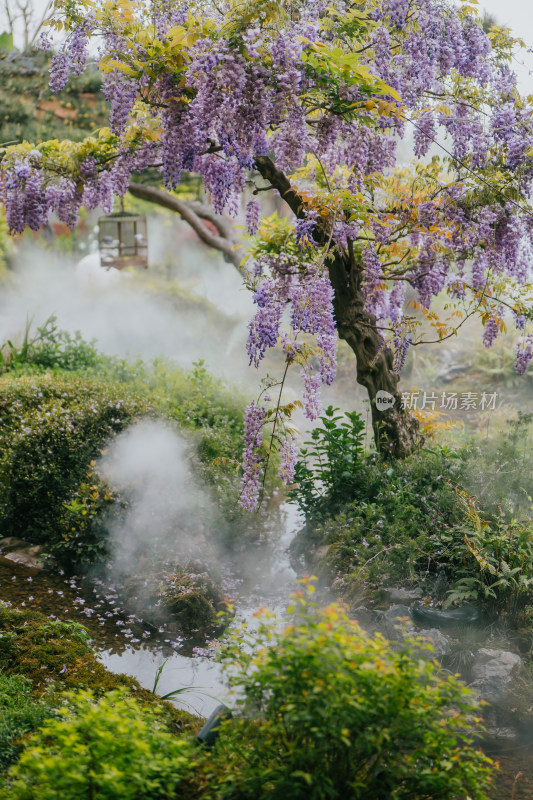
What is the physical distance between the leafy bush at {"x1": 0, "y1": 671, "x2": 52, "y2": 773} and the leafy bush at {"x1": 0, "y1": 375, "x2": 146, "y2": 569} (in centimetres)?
197

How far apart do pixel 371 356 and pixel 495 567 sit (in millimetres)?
1953

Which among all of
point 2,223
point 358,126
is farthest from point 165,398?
point 2,223

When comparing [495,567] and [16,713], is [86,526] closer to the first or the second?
[16,713]

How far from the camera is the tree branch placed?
9.26 m

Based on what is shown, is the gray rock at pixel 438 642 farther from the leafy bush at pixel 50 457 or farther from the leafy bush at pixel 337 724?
the leafy bush at pixel 50 457

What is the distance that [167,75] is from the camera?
148 inches

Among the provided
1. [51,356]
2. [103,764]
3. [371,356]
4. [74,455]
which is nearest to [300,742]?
[103,764]

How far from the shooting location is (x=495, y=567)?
3902 mm

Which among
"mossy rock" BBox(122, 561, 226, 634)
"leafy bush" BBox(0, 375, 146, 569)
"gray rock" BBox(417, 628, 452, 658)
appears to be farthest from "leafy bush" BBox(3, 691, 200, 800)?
"leafy bush" BBox(0, 375, 146, 569)

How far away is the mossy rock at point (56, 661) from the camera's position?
3135 mm

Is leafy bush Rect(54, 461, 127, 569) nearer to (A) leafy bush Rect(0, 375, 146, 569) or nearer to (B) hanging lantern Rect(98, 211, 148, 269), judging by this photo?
(A) leafy bush Rect(0, 375, 146, 569)

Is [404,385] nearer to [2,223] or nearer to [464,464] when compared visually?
[464,464]

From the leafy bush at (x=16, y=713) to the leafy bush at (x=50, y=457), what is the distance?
77.4 inches

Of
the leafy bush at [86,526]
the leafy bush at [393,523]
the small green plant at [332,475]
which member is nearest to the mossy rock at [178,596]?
the leafy bush at [86,526]
